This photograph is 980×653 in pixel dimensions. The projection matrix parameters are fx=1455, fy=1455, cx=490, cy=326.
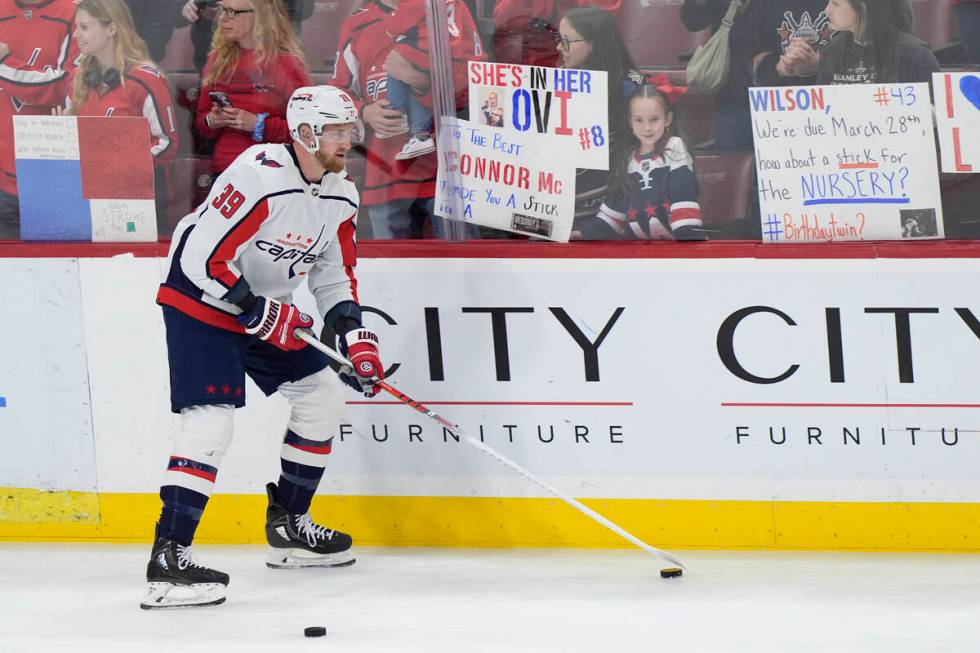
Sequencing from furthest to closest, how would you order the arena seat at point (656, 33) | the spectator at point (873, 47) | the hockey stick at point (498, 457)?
the arena seat at point (656, 33), the spectator at point (873, 47), the hockey stick at point (498, 457)

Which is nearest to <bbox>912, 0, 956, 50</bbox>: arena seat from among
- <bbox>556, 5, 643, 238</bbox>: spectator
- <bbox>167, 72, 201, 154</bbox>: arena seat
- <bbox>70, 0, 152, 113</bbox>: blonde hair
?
<bbox>556, 5, 643, 238</bbox>: spectator

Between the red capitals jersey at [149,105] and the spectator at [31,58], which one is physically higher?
the spectator at [31,58]

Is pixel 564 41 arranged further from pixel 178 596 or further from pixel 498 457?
pixel 178 596

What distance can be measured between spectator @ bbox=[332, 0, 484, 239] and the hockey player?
0.37 m

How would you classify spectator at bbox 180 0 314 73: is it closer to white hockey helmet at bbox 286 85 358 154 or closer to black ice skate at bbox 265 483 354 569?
white hockey helmet at bbox 286 85 358 154

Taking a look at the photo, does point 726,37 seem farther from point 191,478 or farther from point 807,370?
point 191,478

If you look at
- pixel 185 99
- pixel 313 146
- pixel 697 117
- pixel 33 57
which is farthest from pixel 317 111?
pixel 33 57

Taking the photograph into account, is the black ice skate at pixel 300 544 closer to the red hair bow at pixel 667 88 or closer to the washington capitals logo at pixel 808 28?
the red hair bow at pixel 667 88

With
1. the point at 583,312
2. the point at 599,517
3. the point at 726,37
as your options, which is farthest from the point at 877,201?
the point at 599,517

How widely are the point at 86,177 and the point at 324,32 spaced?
888mm

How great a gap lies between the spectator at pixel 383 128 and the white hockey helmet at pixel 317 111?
54cm

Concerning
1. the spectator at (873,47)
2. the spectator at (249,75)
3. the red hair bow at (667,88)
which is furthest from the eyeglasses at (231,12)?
the spectator at (873,47)

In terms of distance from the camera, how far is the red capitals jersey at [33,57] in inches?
179

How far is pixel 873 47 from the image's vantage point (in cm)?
410
